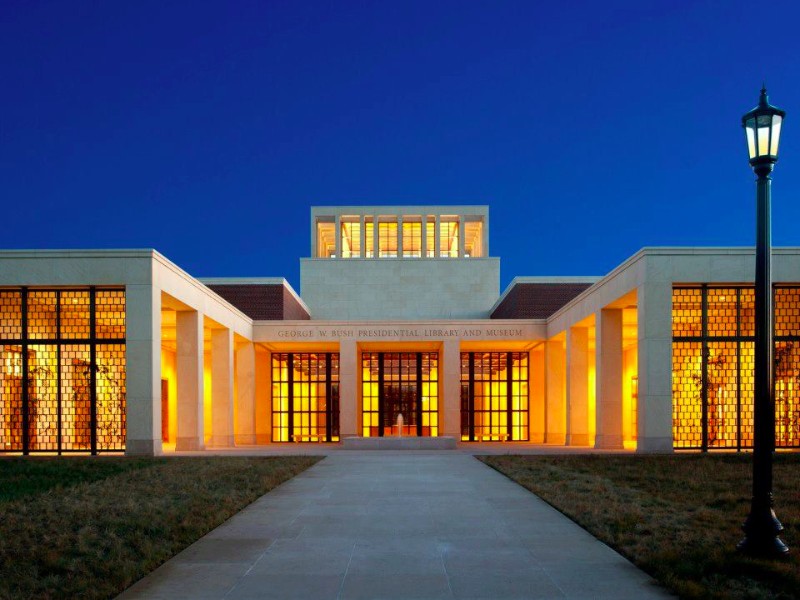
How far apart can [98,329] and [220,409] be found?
8831 mm

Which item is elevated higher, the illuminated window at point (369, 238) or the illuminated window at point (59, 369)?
the illuminated window at point (369, 238)

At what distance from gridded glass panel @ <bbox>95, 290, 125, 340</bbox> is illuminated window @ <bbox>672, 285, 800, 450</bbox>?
687 inches

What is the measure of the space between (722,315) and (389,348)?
19.5 meters

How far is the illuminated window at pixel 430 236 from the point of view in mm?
53219

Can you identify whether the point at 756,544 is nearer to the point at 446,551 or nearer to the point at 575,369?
the point at 446,551

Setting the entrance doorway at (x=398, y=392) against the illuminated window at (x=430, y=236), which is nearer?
the entrance doorway at (x=398, y=392)

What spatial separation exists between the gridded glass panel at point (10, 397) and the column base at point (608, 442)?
64.4 ft

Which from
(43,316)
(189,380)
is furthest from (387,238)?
A: (43,316)

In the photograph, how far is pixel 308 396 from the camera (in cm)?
4047

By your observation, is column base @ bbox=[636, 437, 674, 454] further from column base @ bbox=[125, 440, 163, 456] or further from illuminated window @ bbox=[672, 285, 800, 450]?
column base @ bbox=[125, 440, 163, 456]

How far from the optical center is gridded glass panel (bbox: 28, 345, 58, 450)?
960 inches

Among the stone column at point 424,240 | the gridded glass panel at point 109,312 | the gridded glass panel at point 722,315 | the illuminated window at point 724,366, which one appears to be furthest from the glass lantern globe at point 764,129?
the stone column at point 424,240

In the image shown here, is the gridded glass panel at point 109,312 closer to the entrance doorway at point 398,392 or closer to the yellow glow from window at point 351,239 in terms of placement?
the entrance doorway at point 398,392

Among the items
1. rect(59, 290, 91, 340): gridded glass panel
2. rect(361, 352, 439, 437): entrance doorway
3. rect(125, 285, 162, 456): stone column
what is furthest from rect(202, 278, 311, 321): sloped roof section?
rect(125, 285, 162, 456): stone column
